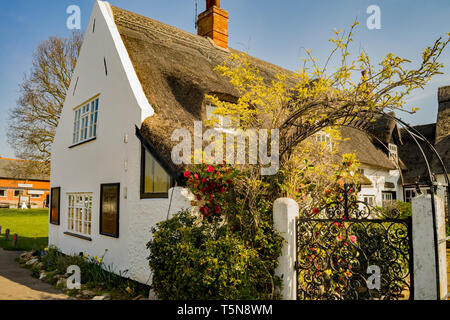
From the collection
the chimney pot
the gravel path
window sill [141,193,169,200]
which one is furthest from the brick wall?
window sill [141,193,169,200]

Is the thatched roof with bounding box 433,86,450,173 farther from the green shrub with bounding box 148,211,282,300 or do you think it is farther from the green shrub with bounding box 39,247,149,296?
the green shrub with bounding box 39,247,149,296

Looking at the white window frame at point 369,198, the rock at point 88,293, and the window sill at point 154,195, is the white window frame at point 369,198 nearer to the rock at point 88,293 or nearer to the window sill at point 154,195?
the window sill at point 154,195

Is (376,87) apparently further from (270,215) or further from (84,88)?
(84,88)

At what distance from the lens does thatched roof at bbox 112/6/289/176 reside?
6568 mm

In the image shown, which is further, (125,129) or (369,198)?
(369,198)

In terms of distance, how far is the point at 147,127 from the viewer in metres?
6.50

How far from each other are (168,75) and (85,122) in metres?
3.44

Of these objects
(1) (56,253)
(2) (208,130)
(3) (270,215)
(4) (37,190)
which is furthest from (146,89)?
(4) (37,190)

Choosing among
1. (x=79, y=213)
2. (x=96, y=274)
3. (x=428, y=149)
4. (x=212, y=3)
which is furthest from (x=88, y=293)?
(x=428, y=149)

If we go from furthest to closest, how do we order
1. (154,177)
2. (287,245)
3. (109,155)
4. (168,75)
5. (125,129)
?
(168,75), (109,155), (125,129), (154,177), (287,245)

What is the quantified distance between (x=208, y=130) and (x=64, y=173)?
634 centimetres

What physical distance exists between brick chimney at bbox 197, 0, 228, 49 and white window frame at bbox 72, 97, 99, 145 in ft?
18.6

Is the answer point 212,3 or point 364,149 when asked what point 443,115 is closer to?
point 364,149

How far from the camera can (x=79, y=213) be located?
9.28 metres
